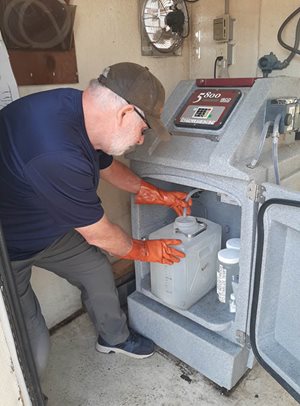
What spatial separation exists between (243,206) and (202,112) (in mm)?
449

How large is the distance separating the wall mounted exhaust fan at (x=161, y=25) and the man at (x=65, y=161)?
778mm

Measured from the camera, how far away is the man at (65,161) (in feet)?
3.26

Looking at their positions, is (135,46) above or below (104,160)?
above

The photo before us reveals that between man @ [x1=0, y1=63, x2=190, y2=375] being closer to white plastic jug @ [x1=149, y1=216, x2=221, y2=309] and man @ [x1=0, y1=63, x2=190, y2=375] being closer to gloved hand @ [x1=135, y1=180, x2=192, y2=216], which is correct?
white plastic jug @ [x1=149, y1=216, x2=221, y2=309]

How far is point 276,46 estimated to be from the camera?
172cm

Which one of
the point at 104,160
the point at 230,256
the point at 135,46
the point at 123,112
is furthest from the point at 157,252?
the point at 135,46

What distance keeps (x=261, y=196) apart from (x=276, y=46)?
103 centimetres

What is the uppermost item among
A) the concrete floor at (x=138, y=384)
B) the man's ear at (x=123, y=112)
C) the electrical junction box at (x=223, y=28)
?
the electrical junction box at (x=223, y=28)

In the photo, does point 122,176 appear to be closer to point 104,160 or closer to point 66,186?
point 104,160

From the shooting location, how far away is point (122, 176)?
147 centimetres

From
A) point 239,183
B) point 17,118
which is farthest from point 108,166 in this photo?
point 239,183

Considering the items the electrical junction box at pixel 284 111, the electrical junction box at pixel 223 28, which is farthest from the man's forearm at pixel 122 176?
the electrical junction box at pixel 223 28

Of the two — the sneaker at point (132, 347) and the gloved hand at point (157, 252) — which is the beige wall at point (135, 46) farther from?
the gloved hand at point (157, 252)

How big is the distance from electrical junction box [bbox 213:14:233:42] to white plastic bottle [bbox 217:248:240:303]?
116 centimetres
